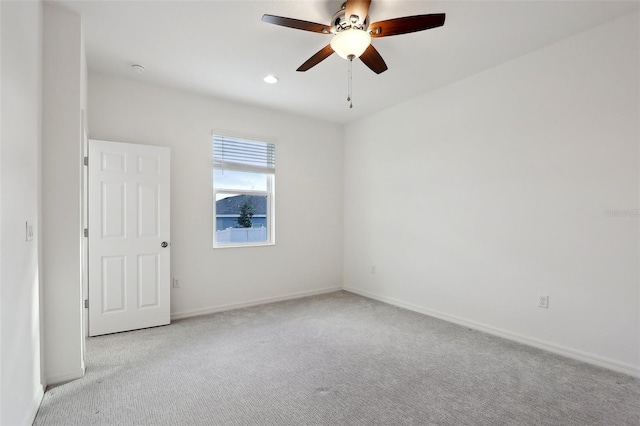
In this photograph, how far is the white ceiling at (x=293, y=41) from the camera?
246 centimetres

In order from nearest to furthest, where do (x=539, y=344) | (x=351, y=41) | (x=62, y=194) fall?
(x=351, y=41) → (x=62, y=194) → (x=539, y=344)

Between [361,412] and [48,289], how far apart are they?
90.8 inches

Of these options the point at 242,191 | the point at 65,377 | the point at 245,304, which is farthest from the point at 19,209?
the point at 245,304

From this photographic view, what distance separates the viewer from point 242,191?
15.0 feet

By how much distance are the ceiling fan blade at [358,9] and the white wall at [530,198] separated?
1.88 meters

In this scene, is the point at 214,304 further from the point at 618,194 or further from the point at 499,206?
the point at 618,194

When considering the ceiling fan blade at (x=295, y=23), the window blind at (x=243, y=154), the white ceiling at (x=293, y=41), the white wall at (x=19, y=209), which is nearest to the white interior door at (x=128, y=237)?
the window blind at (x=243, y=154)

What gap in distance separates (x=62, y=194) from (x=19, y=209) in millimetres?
701

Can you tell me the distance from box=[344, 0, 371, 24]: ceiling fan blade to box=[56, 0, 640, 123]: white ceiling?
0.70ft

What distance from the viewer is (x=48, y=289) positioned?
2.37 meters

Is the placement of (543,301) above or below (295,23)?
below

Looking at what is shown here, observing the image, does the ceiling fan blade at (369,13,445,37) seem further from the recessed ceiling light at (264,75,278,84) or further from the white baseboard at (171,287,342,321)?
the white baseboard at (171,287,342,321)

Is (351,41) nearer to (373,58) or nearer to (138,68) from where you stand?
(373,58)

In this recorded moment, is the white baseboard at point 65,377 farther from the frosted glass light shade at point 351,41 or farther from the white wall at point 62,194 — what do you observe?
the frosted glass light shade at point 351,41
